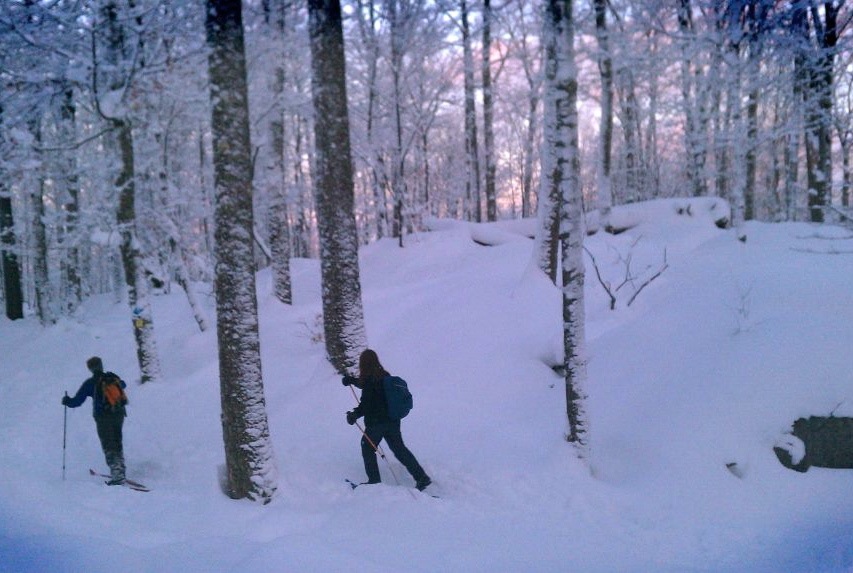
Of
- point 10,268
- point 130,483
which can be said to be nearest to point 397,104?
point 130,483

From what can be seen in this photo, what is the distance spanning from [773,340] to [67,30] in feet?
36.6

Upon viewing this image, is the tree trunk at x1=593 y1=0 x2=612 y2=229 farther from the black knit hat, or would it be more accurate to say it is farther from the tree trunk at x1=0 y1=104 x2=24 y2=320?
the tree trunk at x1=0 y1=104 x2=24 y2=320

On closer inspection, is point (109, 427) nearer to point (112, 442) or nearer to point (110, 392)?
point (112, 442)

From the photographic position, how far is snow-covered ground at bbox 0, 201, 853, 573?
15.1 feet

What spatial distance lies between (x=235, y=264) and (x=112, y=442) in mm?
3438

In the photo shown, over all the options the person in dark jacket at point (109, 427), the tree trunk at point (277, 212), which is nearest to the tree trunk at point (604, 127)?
the tree trunk at point (277, 212)

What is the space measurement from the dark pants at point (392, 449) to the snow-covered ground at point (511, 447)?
0.24m

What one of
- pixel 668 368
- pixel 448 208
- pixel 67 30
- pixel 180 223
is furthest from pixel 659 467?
pixel 448 208

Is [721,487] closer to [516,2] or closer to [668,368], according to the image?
[668,368]

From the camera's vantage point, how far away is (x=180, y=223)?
15797mm

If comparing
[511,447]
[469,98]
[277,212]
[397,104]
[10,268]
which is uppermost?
[469,98]

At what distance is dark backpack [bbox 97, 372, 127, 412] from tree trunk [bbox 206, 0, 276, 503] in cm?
239

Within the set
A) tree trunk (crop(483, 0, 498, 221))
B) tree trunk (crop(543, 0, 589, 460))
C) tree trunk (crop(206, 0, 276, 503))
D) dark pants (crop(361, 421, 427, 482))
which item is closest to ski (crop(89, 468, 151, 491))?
tree trunk (crop(206, 0, 276, 503))

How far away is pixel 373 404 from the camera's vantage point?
6.20 metres
